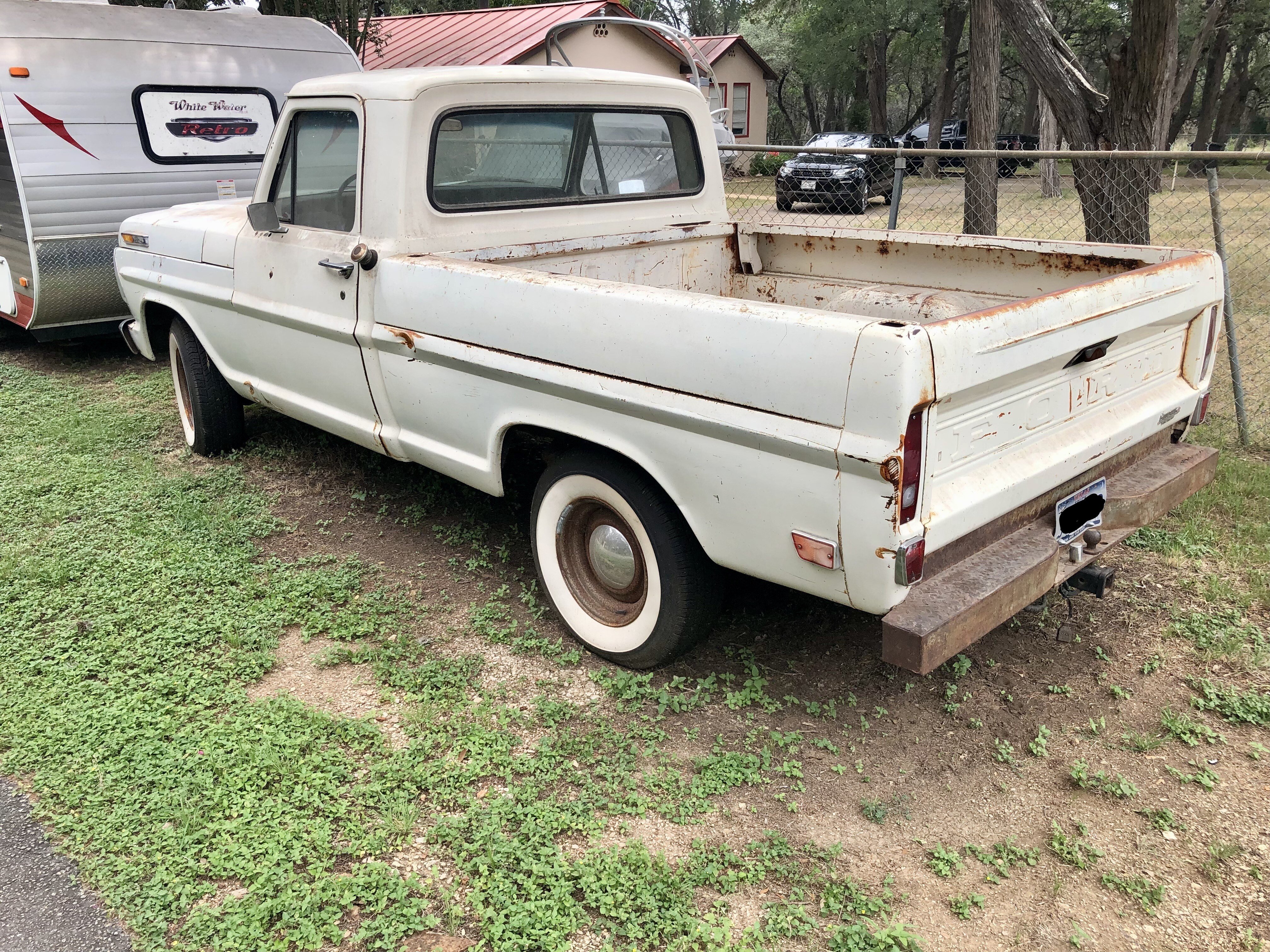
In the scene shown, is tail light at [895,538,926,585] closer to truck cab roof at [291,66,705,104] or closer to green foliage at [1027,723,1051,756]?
green foliage at [1027,723,1051,756]

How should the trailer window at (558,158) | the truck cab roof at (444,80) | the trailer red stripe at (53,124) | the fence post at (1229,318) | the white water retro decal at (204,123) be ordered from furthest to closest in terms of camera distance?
the white water retro decal at (204,123), the trailer red stripe at (53,124), the fence post at (1229,318), the trailer window at (558,158), the truck cab roof at (444,80)

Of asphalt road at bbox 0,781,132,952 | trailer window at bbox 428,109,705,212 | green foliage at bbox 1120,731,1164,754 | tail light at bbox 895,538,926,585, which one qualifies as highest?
trailer window at bbox 428,109,705,212

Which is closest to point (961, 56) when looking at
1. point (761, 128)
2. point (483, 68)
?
point (761, 128)

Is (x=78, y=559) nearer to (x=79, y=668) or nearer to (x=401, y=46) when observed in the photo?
(x=79, y=668)

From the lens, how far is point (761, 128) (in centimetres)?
3541

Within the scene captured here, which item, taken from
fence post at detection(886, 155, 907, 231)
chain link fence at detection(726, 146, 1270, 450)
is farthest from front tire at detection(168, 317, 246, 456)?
fence post at detection(886, 155, 907, 231)

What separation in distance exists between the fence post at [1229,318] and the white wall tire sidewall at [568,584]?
3325mm

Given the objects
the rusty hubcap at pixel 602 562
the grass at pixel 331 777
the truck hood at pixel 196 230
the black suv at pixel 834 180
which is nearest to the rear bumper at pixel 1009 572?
the grass at pixel 331 777

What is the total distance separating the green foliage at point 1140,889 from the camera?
7.69 ft

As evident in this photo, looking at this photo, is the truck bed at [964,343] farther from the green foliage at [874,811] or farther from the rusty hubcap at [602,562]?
the green foliage at [874,811]

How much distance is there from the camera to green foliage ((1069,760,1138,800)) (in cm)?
272

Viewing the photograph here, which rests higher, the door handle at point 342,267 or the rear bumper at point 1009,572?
the door handle at point 342,267

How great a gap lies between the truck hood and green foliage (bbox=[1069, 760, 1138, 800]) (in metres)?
4.04

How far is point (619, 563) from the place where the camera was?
3314mm
